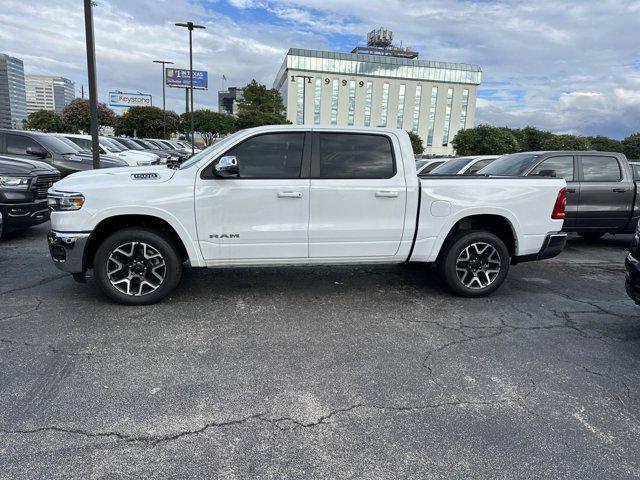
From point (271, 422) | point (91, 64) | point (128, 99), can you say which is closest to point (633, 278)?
point (271, 422)

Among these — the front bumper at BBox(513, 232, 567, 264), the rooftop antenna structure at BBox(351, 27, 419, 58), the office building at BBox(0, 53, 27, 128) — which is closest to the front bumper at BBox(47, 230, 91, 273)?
the front bumper at BBox(513, 232, 567, 264)

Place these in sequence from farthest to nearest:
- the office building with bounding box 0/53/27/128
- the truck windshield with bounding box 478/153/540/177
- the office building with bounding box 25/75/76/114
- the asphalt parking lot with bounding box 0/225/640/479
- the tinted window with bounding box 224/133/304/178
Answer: the office building with bounding box 25/75/76/114 → the office building with bounding box 0/53/27/128 → the truck windshield with bounding box 478/153/540/177 → the tinted window with bounding box 224/133/304/178 → the asphalt parking lot with bounding box 0/225/640/479

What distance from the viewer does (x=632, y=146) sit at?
48.0 meters

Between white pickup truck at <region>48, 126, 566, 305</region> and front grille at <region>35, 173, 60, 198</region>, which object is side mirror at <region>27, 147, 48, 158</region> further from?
white pickup truck at <region>48, 126, 566, 305</region>

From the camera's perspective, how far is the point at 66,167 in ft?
35.9

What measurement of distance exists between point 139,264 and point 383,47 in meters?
119

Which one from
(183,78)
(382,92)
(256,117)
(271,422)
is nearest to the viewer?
(271,422)

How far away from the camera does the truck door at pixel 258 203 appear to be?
14.8 ft

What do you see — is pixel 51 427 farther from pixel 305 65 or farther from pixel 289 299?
pixel 305 65

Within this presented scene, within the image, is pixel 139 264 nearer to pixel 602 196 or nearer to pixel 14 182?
pixel 14 182

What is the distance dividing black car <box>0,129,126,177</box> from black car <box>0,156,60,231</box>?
241 cm

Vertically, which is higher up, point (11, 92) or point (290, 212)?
point (11, 92)

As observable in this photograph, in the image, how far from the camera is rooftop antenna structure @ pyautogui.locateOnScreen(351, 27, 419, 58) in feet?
363

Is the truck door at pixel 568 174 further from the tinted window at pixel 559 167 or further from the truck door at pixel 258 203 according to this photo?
the truck door at pixel 258 203
